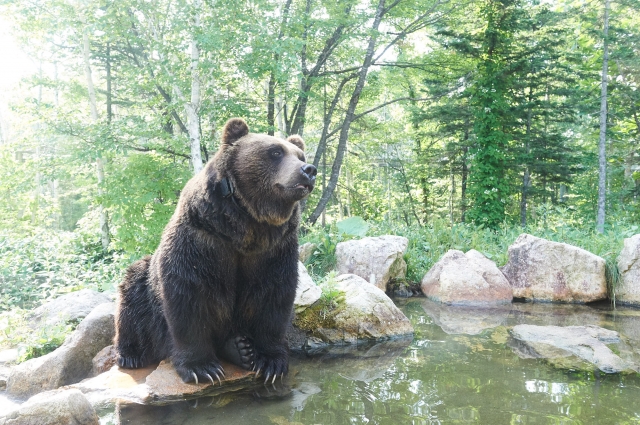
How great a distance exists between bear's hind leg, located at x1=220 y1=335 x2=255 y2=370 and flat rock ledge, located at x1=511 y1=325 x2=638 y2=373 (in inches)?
82.5

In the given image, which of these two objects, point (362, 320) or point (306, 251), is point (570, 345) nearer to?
point (362, 320)

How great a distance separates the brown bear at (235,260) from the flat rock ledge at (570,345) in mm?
2013

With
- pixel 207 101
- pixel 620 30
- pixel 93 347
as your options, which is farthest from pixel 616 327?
pixel 620 30

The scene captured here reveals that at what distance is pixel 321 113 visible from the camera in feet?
57.5

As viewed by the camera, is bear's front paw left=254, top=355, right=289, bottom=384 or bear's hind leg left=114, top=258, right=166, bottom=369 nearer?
bear's front paw left=254, top=355, right=289, bottom=384

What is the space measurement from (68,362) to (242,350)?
138 centimetres

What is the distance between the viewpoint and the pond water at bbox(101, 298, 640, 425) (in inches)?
99.0

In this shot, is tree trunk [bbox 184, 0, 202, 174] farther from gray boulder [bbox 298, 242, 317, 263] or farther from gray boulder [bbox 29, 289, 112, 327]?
gray boulder [bbox 29, 289, 112, 327]

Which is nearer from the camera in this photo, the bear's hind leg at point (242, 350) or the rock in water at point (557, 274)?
the bear's hind leg at point (242, 350)

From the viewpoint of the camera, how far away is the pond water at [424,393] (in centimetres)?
251

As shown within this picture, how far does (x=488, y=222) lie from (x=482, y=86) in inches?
180

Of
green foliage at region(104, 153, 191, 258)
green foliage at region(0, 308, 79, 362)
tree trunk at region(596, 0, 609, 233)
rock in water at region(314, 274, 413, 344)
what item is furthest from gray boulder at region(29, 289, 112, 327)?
tree trunk at region(596, 0, 609, 233)

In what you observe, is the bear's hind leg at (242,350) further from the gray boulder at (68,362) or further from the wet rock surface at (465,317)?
the wet rock surface at (465,317)

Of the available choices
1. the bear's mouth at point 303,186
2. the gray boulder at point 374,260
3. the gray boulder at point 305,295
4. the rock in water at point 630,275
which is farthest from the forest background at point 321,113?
the bear's mouth at point 303,186
